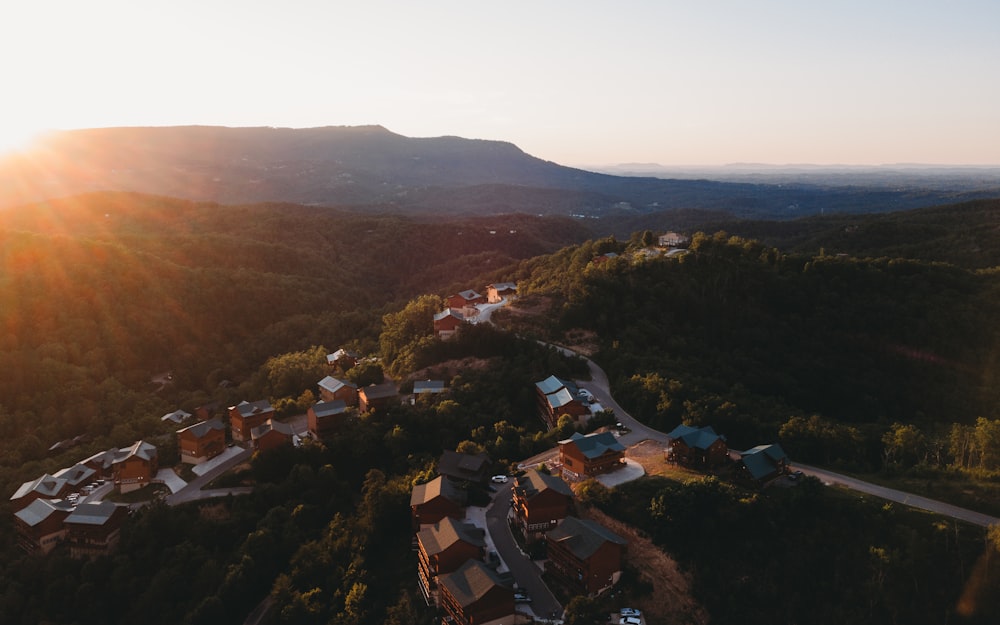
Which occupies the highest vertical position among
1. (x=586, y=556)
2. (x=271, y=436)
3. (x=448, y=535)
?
(x=586, y=556)

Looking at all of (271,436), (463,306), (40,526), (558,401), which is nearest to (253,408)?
(271,436)

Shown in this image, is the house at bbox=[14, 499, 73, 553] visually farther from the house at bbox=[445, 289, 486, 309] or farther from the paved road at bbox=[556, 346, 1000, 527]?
the house at bbox=[445, 289, 486, 309]

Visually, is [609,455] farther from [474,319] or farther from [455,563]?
[474,319]

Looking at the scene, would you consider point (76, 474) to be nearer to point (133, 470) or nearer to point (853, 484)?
point (133, 470)

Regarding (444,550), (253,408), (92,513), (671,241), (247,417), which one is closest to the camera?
(444,550)

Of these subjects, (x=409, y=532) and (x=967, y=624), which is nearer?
(x=967, y=624)

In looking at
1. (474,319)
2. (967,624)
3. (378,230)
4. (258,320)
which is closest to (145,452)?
(474,319)

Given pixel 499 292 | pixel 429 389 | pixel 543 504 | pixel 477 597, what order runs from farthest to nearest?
pixel 499 292 < pixel 429 389 < pixel 543 504 < pixel 477 597
